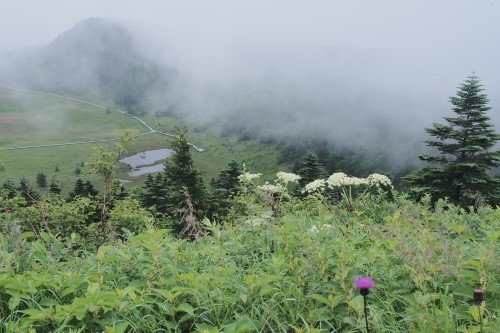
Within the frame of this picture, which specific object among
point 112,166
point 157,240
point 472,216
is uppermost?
point 157,240

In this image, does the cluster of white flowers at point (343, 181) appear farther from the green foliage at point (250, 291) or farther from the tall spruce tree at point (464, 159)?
the tall spruce tree at point (464, 159)

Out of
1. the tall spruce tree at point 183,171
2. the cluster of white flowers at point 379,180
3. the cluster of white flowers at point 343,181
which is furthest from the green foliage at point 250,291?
the tall spruce tree at point 183,171

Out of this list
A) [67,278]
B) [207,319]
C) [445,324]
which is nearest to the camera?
[445,324]

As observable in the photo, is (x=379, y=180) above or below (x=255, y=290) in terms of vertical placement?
below

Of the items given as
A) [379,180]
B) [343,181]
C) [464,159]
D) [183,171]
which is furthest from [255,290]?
[464,159]

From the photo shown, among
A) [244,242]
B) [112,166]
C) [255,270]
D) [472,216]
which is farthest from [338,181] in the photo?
[112,166]

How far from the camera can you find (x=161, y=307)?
3.63 m

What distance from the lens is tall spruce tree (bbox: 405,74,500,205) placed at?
4866cm

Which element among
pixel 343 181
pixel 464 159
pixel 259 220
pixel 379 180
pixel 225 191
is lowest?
pixel 225 191

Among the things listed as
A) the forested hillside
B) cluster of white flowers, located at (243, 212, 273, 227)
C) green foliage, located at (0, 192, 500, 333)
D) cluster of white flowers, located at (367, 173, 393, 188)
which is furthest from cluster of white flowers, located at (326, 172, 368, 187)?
green foliage, located at (0, 192, 500, 333)

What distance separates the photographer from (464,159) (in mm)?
52188

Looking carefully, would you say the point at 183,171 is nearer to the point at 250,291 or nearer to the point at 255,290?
the point at 255,290

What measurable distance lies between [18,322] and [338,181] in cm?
809

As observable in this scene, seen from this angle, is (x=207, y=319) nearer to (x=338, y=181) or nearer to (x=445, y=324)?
(x=445, y=324)
